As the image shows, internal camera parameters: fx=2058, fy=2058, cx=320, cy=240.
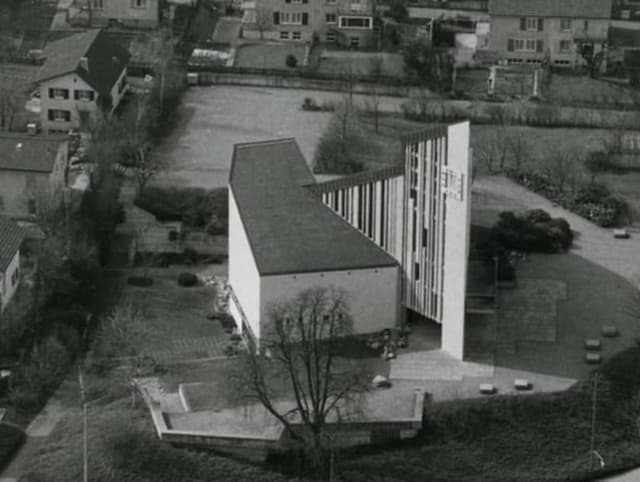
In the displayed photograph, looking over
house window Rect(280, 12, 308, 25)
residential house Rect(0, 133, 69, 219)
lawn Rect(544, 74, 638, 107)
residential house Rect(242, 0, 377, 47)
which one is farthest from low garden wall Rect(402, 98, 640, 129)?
residential house Rect(0, 133, 69, 219)

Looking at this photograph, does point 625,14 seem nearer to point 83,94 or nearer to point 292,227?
point 83,94

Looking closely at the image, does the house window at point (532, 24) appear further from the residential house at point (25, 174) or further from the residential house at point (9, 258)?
the residential house at point (9, 258)

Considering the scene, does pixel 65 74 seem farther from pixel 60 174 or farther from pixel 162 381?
pixel 162 381

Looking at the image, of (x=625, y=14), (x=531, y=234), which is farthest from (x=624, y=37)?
(x=531, y=234)

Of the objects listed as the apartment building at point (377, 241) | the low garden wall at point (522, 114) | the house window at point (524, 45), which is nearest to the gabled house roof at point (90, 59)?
the low garden wall at point (522, 114)

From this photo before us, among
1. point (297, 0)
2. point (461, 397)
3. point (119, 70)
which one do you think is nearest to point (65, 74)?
point (119, 70)

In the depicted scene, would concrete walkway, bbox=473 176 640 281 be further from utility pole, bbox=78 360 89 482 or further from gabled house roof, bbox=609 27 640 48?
utility pole, bbox=78 360 89 482
